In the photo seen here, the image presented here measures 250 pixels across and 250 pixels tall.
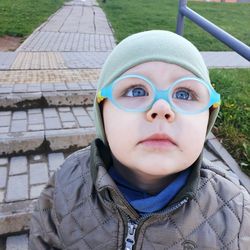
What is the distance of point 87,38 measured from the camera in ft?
23.3

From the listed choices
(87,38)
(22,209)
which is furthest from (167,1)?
(22,209)

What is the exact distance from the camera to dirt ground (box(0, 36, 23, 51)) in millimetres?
5781

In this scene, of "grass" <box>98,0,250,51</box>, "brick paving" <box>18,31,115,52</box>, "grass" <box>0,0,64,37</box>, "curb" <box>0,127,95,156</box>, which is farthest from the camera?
"grass" <box>98,0,250,51</box>

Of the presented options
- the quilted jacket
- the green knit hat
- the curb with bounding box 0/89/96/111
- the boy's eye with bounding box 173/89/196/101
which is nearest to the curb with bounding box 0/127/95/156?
the curb with bounding box 0/89/96/111

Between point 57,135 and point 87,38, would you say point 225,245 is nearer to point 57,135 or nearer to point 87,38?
point 57,135

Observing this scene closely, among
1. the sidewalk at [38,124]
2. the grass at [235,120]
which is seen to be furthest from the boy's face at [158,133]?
the grass at [235,120]

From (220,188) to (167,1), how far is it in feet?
43.5

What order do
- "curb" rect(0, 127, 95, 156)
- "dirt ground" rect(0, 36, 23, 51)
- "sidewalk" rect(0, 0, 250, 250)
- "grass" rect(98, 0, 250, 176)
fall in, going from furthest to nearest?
"dirt ground" rect(0, 36, 23, 51), "grass" rect(98, 0, 250, 176), "curb" rect(0, 127, 95, 156), "sidewalk" rect(0, 0, 250, 250)

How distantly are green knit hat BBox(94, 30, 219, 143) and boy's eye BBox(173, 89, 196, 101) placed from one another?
7 cm

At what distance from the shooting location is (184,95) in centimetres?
105

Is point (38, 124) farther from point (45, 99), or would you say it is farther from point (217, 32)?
point (217, 32)

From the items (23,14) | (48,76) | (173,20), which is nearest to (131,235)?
(48,76)

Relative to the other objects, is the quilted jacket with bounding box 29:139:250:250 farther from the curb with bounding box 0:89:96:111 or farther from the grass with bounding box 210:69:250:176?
the curb with bounding box 0:89:96:111

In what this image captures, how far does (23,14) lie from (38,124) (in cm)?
665
